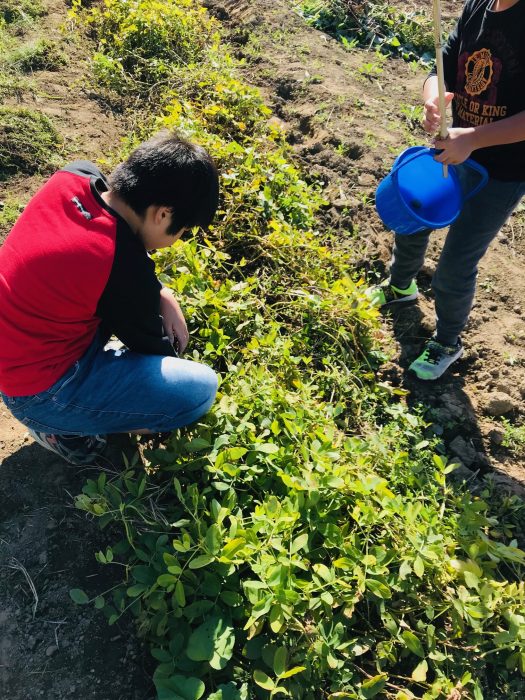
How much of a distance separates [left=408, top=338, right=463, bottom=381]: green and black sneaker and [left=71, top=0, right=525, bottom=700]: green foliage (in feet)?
0.61

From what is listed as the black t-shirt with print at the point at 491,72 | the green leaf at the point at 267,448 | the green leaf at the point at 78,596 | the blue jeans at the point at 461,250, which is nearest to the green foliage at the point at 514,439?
the blue jeans at the point at 461,250

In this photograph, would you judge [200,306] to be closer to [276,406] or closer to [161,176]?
[276,406]

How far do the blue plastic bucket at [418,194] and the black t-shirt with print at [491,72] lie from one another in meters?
0.17

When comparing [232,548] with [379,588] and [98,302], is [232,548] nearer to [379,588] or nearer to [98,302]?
[379,588]

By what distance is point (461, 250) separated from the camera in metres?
2.43

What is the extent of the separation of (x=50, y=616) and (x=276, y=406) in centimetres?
103

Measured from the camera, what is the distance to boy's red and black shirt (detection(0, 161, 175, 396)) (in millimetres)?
1685

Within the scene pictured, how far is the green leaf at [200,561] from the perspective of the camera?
5.32ft

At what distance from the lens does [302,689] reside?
1.58 meters

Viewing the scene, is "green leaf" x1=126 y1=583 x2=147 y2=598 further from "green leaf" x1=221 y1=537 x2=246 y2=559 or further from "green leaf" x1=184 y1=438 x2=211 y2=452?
"green leaf" x1=184 y1=438 x2=211 y2=452

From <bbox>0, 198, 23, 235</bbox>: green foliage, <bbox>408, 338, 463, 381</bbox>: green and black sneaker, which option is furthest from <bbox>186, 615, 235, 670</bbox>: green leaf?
<bbox>0, 198, 23, 235</bbox>: green foliage

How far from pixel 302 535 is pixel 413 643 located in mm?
445

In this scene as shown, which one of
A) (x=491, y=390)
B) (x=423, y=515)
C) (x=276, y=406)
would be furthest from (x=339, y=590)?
(x=491, y=390)

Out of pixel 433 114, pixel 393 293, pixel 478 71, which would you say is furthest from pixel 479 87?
pixel 393 293
